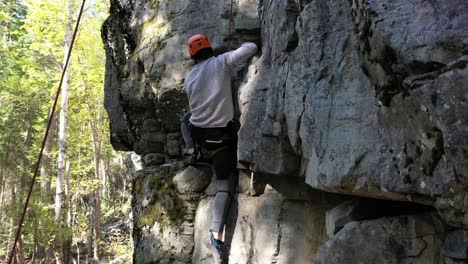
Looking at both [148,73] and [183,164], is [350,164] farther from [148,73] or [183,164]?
[148,73]

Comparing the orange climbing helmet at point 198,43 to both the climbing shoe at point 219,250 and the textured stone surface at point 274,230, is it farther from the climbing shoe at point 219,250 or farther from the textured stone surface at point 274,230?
the climbing shoe at point 219,250

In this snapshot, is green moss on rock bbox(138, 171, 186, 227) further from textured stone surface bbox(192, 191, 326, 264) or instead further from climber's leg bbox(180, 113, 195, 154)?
textured stone surface bbox(192, 191, 326, 264)

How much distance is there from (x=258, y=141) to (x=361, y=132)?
156cm

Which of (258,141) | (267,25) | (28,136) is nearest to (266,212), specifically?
(258,141)

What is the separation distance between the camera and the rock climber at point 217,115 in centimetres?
478

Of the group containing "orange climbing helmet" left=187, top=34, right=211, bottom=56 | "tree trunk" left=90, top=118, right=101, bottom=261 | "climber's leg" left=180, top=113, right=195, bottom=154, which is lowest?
"tree trunk" left=90, top=118, right=101, bottom=261

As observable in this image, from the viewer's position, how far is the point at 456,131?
2.01 metres

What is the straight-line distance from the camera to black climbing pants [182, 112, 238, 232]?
15.9 ft

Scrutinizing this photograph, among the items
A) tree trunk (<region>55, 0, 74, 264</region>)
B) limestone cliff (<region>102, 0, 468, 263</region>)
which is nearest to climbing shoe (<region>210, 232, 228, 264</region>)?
Answer: limestone cliff (<region>102, 0, 468, 263</region>)

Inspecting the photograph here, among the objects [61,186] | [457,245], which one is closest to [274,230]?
[457,245]

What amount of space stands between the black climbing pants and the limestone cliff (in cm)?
18

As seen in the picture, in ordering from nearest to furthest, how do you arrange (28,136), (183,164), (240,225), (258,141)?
(258,141) → (240,225) → (183,164) → (28,136)

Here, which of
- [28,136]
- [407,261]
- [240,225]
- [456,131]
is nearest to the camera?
[456,131]

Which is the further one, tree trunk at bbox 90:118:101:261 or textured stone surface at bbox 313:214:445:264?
tree trunk at bbox 90:118:101:261
